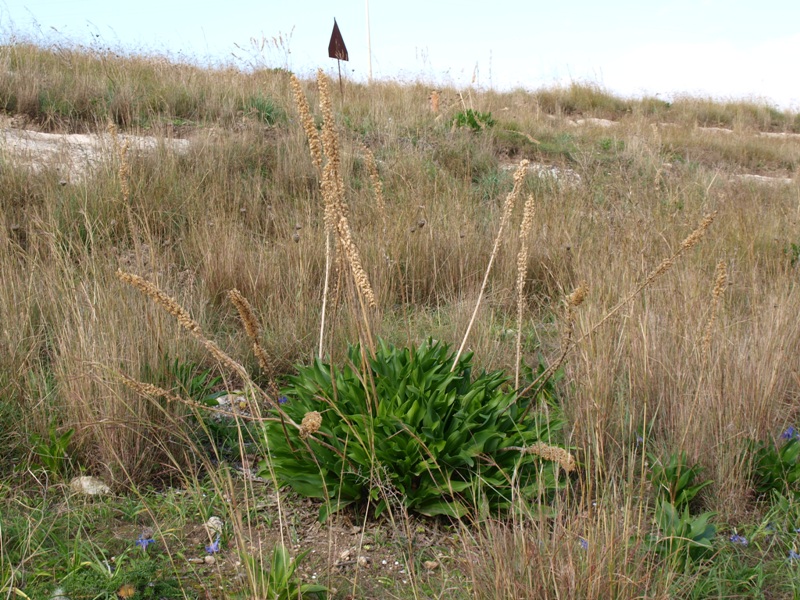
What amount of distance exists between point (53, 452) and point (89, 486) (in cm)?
20

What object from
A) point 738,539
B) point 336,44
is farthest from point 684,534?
point 336,44

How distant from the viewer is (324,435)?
2559 mm

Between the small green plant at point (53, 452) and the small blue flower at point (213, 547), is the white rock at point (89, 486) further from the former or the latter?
the small blue flower at point (213, 547)

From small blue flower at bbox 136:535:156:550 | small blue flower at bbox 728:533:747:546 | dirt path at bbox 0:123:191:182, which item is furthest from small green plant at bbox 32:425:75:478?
dirt path at bbox 0:123:191:182

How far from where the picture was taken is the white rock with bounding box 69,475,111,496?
2.59 metres

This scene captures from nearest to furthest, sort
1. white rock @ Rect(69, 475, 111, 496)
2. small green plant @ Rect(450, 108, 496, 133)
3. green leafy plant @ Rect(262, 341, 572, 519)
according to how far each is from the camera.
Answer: green leafy plant @ Rect(262, 341, 572, 519) < white rock @ Rect(69, 475, 111, 496) < small green plant @ Rect(450, 108, 496, 133)

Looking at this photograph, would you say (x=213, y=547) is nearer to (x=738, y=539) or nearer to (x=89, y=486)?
(x=89, y=486)

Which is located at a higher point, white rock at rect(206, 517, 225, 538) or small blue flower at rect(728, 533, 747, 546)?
white rock at rect(206, 517, 225, 538)

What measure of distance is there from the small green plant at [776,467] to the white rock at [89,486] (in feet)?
7.94

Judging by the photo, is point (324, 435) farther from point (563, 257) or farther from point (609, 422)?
point (563, 257)

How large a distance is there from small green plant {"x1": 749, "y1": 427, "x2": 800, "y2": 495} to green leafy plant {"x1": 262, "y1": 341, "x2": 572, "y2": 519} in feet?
2.61

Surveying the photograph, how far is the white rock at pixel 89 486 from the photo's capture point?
2.59 metres

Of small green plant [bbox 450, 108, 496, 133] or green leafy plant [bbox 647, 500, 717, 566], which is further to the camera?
small green plant [bbox 450, 108, 496, 133]

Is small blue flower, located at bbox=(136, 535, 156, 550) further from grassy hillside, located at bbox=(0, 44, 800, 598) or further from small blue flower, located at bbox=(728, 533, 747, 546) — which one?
small blue flower, located at bbox=(728, 533, 747, 546)
